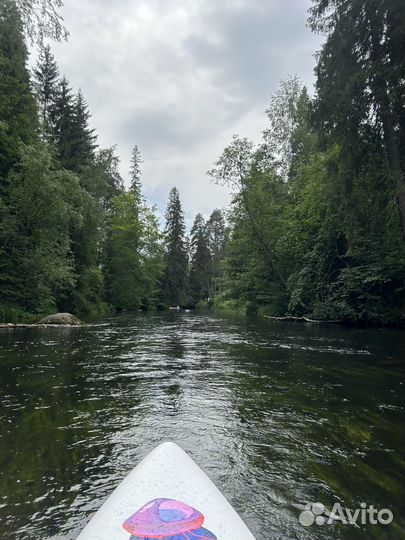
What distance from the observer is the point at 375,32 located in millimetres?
10078

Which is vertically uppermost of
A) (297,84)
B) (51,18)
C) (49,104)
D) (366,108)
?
(297,84)

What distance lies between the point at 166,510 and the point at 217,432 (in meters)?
1.86

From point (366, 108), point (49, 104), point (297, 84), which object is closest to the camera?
point (366, 108)

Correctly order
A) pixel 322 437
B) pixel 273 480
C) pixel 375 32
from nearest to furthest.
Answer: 1. pixel 273 480
2. pixel 322 437
3. pixel 375 32

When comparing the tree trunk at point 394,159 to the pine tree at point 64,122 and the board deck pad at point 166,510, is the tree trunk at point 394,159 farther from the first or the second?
the pine tree at point 64,122

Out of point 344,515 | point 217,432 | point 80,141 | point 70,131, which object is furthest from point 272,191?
point 344,515

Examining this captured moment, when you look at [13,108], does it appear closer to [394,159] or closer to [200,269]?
[394,159]

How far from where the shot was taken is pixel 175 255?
165 ft

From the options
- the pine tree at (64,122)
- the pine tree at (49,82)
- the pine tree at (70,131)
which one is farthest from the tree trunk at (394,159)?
the pine tree at (49,82)

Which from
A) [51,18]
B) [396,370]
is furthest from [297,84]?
[396,370]

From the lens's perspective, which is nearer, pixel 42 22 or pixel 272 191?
pixel 42 22

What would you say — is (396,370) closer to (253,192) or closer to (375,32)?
(375,32)

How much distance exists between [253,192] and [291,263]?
17.4 ft

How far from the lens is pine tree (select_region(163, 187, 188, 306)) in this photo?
49.3 metres
